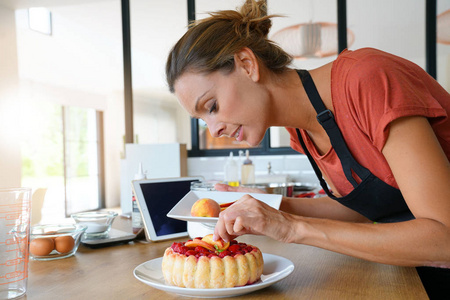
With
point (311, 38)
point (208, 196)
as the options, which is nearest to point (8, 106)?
point (311, 38)

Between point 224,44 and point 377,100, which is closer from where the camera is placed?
point 377,100

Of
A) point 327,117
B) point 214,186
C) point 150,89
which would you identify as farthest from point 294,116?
point 150,89

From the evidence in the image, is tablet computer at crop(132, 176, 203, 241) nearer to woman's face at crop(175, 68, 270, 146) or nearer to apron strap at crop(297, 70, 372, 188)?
woman's face at crop(175, 68, 270, 146)

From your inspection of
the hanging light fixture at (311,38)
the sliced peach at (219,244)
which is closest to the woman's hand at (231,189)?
the sliced peach at (219,244)

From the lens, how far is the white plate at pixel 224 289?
870mm

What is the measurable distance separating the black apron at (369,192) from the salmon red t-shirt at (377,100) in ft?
0.06

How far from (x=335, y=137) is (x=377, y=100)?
0.22 m

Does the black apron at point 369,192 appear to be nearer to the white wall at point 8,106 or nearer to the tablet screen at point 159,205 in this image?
the tablet screen at point 159,205

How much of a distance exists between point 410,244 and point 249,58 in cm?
63

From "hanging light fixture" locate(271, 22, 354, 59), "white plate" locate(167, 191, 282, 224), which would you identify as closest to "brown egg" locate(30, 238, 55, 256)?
"white plate" locate(167, 191, 282, 224)

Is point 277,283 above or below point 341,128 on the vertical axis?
below

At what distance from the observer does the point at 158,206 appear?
58.1 inches

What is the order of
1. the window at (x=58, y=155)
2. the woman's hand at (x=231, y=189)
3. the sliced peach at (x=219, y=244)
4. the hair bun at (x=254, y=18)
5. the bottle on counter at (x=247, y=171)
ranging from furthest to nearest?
the window at (x=58, y=155), the bottle on counter at (x=247, y=171), the woman's hand at (x=231, y=189), the hair bun at (x=254, y=18), the sliced peach at (x=219, y=244)

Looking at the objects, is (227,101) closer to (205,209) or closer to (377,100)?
(205,209)
